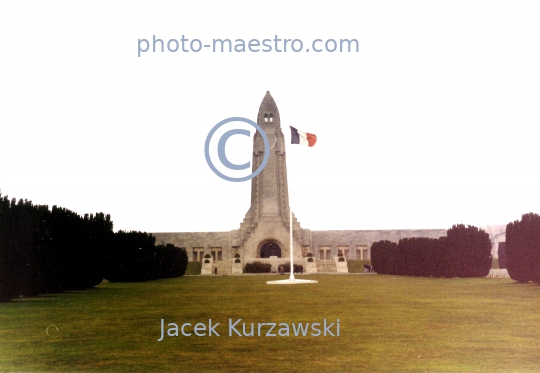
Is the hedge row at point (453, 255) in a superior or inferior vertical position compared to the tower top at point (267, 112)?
inferior

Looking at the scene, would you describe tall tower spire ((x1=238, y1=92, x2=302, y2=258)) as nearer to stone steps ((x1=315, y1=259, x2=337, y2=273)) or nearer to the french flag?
stone steps ((x1=315, y1=259, x2=337, y2=273))

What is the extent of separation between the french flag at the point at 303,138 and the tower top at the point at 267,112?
38.1 meters

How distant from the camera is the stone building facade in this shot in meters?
58.7

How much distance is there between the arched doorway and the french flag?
35590 millimetres

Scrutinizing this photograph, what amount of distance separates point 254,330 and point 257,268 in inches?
1642

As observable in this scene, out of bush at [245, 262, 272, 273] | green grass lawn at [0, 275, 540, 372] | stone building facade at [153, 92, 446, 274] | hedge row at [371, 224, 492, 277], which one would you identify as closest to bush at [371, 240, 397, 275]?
hedge row at [371, 224, 492, 277]

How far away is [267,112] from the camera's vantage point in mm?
62906

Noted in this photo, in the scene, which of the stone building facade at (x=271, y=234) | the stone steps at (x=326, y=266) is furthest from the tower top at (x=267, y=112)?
the stone steps at (x=326, y=266)

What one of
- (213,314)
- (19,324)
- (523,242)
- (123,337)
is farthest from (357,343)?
(523,242)

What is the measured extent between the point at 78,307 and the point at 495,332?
1071 centimetres

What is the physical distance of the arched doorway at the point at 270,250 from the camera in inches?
2345

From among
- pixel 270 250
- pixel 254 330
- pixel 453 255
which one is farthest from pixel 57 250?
pixel 270 250

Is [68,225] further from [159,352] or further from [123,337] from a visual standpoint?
[159,352]

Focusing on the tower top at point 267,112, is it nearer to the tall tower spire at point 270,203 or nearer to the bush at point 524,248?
the tall tower spire at point 270,203
